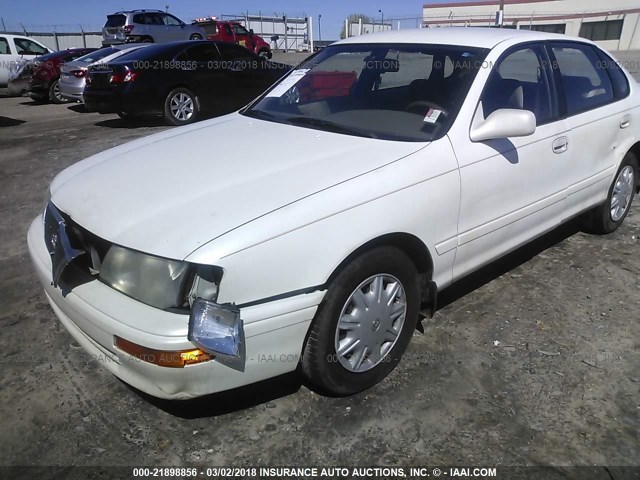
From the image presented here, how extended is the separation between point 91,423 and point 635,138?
174 inches

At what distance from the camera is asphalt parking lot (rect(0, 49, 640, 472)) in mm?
2283

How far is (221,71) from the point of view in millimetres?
10016

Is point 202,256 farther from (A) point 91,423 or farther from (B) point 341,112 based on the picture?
(B) point 341,112

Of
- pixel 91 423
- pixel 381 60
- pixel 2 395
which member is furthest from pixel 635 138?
pixel 2 395

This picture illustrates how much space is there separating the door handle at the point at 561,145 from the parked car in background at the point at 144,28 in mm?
18692

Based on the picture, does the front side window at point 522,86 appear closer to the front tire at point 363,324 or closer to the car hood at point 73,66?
the front tire at point 363,324

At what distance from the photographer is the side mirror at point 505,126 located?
2.80 m

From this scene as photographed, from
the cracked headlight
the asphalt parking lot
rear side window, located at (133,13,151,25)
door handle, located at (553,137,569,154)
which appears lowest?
the asphalt parking lot

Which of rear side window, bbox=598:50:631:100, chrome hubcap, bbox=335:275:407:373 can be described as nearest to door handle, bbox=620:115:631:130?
rear side window, bbox=598:50:631:100

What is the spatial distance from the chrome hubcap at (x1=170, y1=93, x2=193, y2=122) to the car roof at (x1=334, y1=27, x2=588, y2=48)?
631cm

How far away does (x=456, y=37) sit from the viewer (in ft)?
11.0

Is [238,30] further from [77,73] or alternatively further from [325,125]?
[325,125]

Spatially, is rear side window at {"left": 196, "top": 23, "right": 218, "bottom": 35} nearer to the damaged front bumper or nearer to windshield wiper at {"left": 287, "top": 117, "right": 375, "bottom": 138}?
windshield wiper at {"left": 287, "top": 117, "right": 375, "bottom": 138}

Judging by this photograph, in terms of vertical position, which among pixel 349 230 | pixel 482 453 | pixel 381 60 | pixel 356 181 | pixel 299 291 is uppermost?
pixel 381 60
